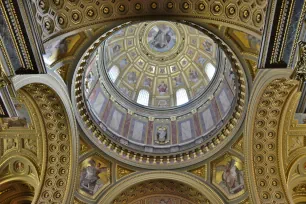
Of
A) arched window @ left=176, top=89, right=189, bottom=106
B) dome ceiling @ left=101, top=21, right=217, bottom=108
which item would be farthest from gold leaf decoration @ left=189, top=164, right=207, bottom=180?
arched window @ left=176, top=89, right=189, bottom=106

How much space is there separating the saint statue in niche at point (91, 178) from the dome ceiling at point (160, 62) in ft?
21.0

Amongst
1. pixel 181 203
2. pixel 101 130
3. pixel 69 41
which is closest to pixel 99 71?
pixel 101 130

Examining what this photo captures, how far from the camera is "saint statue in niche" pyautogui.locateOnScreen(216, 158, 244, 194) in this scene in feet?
52.5

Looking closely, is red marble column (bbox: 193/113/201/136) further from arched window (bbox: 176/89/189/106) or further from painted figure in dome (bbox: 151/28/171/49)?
painted figure in dome (bbox: 151/28/171/49)

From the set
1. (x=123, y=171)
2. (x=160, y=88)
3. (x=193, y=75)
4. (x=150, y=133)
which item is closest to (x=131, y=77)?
(x=160, y=88)

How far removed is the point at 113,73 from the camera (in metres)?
22.1

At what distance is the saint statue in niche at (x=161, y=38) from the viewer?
23938mm

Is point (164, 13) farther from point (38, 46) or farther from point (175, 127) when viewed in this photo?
point (175, 127)

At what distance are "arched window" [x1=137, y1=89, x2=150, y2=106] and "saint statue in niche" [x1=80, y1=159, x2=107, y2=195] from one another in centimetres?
678

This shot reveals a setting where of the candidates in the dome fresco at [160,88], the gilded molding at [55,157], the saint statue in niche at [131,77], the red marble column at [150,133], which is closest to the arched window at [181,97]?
the dome fresco at [160,88]

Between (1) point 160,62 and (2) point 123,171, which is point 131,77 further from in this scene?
(2) point 123,171

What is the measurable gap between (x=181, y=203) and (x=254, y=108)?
8224 millimetres

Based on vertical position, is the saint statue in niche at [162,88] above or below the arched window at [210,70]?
above

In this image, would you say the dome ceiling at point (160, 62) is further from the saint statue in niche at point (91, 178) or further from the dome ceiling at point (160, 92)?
the saint statue in niche at point (91, 178)
